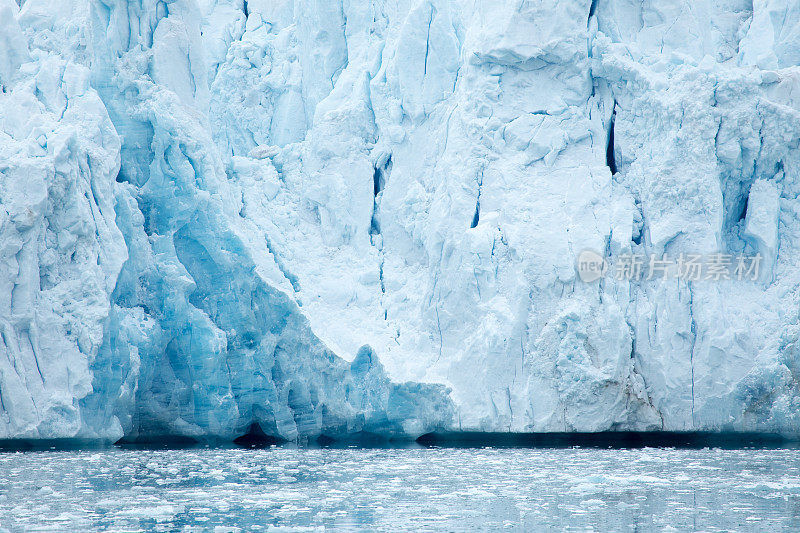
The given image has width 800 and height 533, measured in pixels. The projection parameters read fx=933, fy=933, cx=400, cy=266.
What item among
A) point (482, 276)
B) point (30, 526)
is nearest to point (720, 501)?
point (30, 526)

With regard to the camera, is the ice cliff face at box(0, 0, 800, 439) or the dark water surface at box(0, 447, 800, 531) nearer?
the dark water surface at box(0, 447, 800, 531)

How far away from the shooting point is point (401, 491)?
24.7 ft

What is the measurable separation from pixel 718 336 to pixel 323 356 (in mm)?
5116

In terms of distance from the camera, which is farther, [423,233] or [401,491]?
[423,233]

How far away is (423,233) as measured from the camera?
523 inches

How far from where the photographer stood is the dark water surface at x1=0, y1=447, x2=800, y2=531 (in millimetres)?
6035

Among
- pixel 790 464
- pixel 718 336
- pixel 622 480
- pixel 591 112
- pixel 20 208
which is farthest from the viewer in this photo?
pixel 591 112

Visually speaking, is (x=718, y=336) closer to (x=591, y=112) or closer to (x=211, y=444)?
(x=591, y=112)

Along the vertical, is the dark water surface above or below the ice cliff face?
below

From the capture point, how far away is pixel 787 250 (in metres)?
12.5

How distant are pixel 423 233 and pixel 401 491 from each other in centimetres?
620

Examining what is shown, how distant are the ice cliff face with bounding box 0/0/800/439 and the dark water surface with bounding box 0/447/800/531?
4.30 feet

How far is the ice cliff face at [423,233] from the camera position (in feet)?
38.1

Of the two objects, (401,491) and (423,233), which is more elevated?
(423,233)
